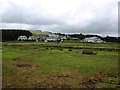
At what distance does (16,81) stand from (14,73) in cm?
342

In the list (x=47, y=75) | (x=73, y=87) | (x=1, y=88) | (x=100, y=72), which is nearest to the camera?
(x=1, y=88)

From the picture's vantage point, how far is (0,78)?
61.2ft

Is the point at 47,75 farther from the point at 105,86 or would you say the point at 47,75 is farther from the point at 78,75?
the point at 105,86

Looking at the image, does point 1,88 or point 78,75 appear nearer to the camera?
point 1,88

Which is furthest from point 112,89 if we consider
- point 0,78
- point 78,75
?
point 0,78

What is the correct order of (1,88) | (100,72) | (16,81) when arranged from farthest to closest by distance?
(100,72) → (16,81) → (1,88)

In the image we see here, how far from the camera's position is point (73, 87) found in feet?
55.3

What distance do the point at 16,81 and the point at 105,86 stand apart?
→ 6.49 meters

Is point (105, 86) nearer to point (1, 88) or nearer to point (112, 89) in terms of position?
point (112, 89)

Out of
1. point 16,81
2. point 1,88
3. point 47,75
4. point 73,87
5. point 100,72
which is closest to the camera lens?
point 1,88

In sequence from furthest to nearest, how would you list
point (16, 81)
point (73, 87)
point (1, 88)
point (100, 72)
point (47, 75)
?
1. point (100, 72)
2. point (47, 75)
3. point (16, 81)
4. point (73, 87)
5. point (1, 88)

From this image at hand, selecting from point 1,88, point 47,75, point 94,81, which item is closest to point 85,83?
point 94,81

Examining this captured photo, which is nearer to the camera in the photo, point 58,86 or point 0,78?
point 58,86

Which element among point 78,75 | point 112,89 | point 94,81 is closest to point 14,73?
point 78,75
